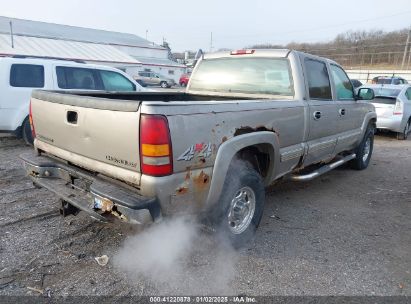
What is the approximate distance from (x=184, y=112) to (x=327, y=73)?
2984 millimetres

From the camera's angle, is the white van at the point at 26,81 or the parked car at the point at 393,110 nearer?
the white van at the point at 26,81

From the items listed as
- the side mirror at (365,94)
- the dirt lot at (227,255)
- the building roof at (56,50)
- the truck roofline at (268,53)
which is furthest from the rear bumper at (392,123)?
the building roof at (56,50)

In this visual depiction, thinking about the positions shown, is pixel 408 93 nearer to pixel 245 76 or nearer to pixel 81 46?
pixel 245 76

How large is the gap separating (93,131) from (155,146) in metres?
0.66

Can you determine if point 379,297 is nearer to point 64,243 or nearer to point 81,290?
point 81,290

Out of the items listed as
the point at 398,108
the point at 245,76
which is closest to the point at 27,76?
the point at 245,76

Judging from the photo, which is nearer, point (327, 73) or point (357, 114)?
point (327, 73)

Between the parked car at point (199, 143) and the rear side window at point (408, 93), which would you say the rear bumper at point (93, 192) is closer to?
the parked car at point (199, 143)

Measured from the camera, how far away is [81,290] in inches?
100

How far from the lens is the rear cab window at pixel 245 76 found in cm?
409

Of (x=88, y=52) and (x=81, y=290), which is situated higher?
(x=88, y=52)

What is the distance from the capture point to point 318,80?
4.41 meters

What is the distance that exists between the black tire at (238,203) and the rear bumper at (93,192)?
73 centimetres

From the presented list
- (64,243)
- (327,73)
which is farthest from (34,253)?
(327,73)
